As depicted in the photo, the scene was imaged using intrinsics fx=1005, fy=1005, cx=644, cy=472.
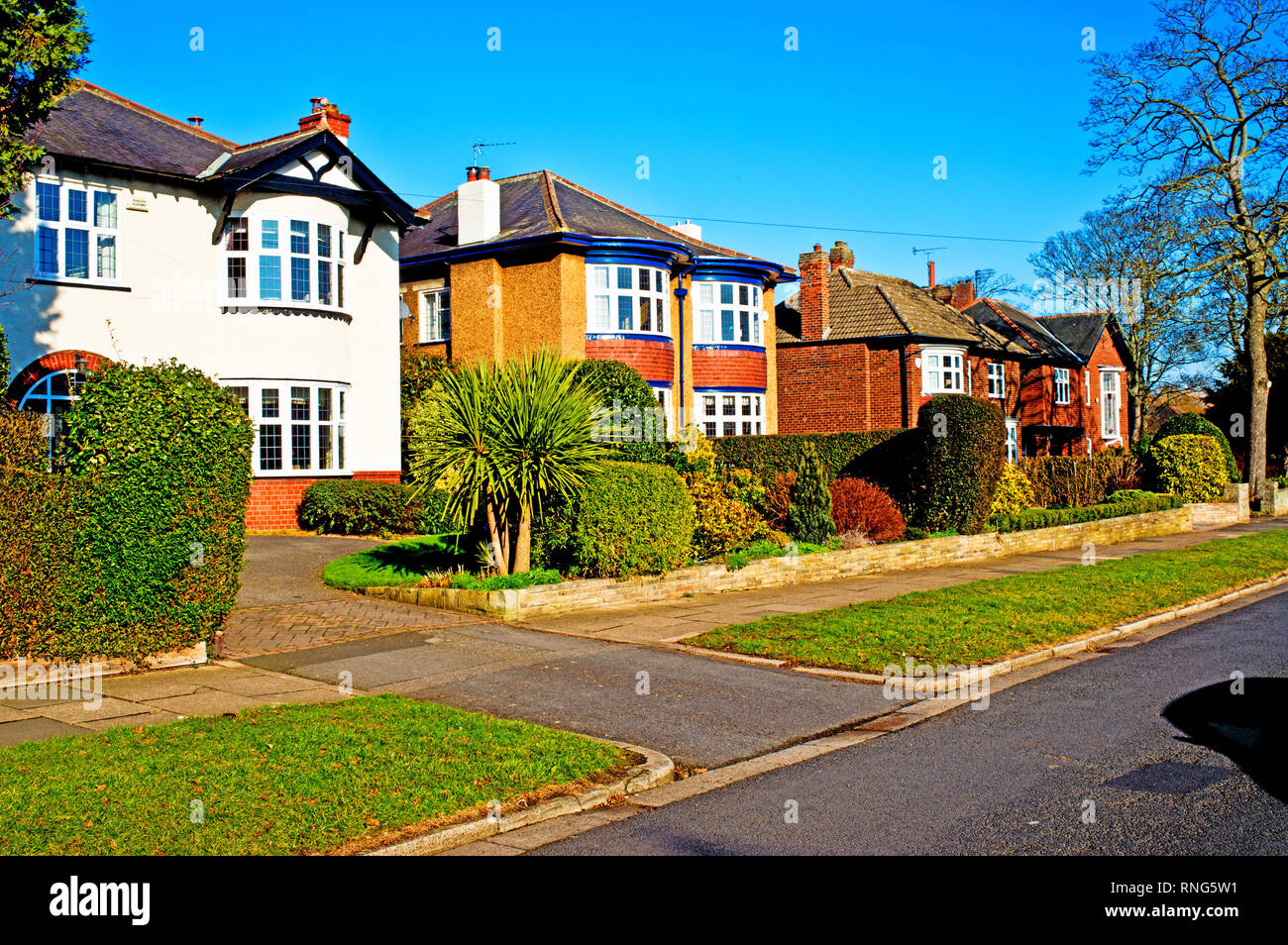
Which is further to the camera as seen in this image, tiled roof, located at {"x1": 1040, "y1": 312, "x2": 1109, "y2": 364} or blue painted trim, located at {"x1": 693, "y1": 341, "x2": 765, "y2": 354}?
tiled roof, located at {"x1": 1040, "y1": 312, "x2": 1109, "y2": 364}

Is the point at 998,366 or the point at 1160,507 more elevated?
the point at 998,366

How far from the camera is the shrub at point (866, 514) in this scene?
65.8ft

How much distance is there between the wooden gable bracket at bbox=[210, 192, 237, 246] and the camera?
70.0ft

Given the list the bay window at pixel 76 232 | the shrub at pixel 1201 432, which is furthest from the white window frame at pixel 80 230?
the shrub at pixel 1201 432

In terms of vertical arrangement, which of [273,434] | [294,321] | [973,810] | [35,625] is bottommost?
[973,810]

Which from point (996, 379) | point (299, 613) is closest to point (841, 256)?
point (996, 379)

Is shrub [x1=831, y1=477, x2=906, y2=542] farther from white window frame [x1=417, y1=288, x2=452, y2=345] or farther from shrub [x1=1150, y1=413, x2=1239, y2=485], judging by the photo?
shrub [x1=1150, y1=413, x2=1239, y2=485]

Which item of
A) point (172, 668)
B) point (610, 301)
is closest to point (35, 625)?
point (172, 668)

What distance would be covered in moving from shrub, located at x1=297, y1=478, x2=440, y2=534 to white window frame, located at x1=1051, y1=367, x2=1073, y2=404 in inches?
1483

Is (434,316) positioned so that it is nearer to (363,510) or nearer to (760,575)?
(363,510)

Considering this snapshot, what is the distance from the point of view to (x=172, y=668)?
9.73 meters

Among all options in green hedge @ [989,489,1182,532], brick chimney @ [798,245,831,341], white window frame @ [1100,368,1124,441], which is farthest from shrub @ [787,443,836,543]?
white window frame @ [1100,368,1124,441]

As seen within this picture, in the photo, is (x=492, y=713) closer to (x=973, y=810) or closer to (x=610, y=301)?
(x=973, y=810)
